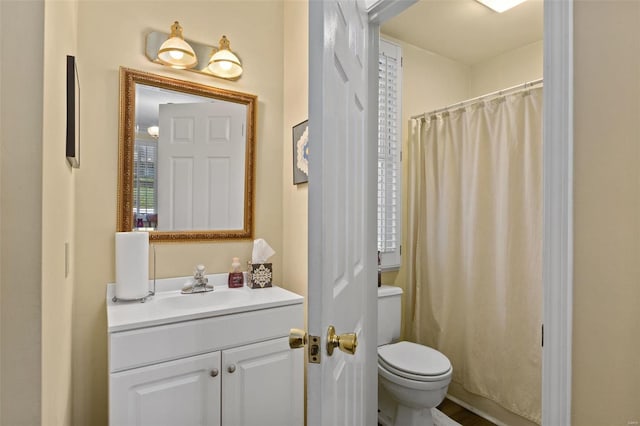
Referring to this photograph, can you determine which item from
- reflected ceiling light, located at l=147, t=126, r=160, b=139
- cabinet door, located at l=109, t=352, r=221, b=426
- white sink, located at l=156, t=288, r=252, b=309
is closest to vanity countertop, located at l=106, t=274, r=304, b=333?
white sink, located at l=156, t=288, r=252, b=309

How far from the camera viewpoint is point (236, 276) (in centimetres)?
193

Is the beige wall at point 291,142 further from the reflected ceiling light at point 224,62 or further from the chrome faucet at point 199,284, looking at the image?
the chrome faucet at point 199,284

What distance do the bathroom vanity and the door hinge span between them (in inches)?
33.2

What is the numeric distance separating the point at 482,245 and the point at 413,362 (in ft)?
2.81

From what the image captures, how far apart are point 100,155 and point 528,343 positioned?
8.19ft

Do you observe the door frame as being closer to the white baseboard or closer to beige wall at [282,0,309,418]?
beige wall at [282,0,309,418]

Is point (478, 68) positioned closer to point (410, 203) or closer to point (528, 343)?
point (410, 203)

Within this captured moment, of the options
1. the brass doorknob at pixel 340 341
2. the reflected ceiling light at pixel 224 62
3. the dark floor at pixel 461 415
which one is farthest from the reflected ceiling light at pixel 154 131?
the dark floor at pixel 461 415

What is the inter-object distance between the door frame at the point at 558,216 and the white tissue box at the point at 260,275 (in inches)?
55.4

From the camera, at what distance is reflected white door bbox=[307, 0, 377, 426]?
0.74 m

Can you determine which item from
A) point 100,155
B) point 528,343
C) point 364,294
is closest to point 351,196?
point 364,294

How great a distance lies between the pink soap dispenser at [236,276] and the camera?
192 centimetres

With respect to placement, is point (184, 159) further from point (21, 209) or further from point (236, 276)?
point (21, 209)

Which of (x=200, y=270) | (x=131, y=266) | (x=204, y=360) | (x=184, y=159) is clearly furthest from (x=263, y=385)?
(x=184, y=159)
